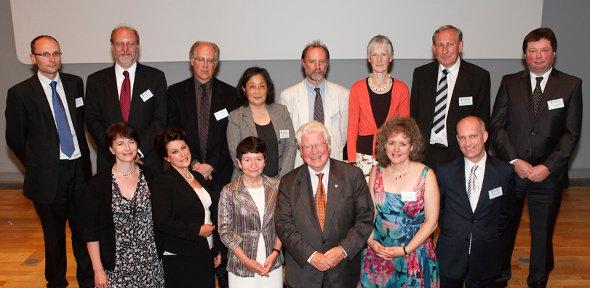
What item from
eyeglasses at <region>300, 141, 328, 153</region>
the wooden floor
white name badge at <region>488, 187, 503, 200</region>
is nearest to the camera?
eyeglasses at <region>300, 141, 328, 153</region>

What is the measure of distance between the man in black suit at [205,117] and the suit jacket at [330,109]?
476mm

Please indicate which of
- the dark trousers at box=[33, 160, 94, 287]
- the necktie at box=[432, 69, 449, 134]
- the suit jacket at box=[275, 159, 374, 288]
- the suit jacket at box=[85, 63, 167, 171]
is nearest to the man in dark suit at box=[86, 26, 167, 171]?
the suit jacket at box=[85, 63, 167, 171]

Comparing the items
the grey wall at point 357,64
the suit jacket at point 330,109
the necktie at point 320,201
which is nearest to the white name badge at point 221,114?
the suit jacket at point 330,109

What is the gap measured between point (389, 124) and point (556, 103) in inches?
52.6

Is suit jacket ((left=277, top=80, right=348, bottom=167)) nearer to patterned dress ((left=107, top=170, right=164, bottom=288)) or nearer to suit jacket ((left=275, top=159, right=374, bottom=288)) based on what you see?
suit jacket ((left=275, top=159, right=374, bottom=288))

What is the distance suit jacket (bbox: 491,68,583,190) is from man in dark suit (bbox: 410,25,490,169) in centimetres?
17

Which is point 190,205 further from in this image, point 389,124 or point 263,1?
point 263,1

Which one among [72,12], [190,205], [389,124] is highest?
[72,12]

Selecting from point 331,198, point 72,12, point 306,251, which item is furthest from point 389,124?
point 72,12

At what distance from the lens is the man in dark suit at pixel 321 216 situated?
9.25ft

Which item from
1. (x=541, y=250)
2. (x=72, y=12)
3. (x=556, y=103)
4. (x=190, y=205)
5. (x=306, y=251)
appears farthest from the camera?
(x=72, y=12)

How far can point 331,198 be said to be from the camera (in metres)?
2.84

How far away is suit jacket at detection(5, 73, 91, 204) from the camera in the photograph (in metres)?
3.64

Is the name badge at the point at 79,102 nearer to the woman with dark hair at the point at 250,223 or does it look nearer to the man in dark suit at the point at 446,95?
the woman with dark hair at the point at 250,223
